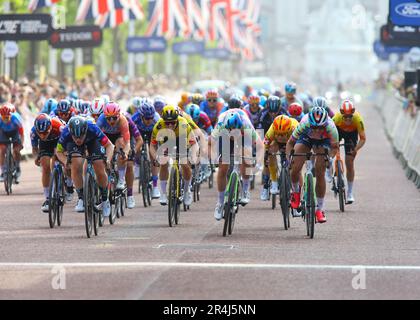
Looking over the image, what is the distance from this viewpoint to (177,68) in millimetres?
105688

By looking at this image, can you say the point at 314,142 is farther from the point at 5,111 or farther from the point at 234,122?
the point at 5,111

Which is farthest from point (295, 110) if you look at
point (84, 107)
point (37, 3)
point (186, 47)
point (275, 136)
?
point (186, 47)

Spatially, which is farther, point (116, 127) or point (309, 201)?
point (116, 127)

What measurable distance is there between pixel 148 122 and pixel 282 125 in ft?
10.9

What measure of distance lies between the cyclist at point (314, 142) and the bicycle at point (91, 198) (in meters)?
2.42

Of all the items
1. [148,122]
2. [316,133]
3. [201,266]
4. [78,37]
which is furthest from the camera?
[78,37]

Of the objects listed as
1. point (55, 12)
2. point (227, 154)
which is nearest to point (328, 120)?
point (227, 154)

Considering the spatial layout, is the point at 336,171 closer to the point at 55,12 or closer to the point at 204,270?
the point at 204,270

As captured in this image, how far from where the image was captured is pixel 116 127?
2116cm

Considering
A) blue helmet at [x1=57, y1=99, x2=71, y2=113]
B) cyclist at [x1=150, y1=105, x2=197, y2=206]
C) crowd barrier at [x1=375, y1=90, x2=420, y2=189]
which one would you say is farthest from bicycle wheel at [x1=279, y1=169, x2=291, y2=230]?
crowd barrier at [x1=375, y1=90, x2=420, y2=189]

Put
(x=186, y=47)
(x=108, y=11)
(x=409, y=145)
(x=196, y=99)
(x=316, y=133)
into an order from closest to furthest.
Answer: (x=316, y=133) → (x=196, y=99) → (x=409, y=145) → (x=108, y=11) → (x=186, y=47)

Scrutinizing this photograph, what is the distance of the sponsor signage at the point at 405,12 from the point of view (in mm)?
30203

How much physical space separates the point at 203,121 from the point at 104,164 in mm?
5945

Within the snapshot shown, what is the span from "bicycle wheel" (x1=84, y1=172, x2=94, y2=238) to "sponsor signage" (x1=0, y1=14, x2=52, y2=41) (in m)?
20.5
